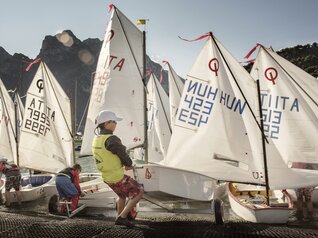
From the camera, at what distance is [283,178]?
34.1 feet

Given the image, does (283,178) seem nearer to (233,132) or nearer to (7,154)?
(233,132)

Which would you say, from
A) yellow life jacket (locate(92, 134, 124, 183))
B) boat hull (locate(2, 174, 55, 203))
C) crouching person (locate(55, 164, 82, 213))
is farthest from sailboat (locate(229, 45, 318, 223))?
boat hull (locate(2, 174, 55, 203))

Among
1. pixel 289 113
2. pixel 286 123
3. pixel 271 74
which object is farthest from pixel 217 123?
pixel 271 74

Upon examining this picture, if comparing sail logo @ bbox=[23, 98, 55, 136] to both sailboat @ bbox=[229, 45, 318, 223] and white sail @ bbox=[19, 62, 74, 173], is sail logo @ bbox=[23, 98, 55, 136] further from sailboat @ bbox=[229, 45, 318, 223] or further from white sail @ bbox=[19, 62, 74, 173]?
sailboat @ bbox=[229, 45, 318, 223]

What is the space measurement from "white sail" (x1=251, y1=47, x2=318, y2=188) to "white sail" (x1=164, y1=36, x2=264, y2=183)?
0.82 m

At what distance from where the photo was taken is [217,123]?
11094 millimetres

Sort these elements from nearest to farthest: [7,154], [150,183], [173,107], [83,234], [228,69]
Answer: [83,234]
[150,183]
[228,69]
[7,154]
[173,107]

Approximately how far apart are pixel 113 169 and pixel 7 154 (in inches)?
728

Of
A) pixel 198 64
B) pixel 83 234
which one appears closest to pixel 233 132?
pixel 198 64

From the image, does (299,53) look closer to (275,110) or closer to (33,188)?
(275,110)

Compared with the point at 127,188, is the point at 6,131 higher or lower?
higher

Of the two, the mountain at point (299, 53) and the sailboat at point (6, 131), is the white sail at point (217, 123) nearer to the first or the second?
the sailboat at point (6, 131)

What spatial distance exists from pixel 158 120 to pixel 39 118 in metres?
9.80

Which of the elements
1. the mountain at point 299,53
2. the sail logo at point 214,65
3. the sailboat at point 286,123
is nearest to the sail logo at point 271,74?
the sailboat at point 286,123
